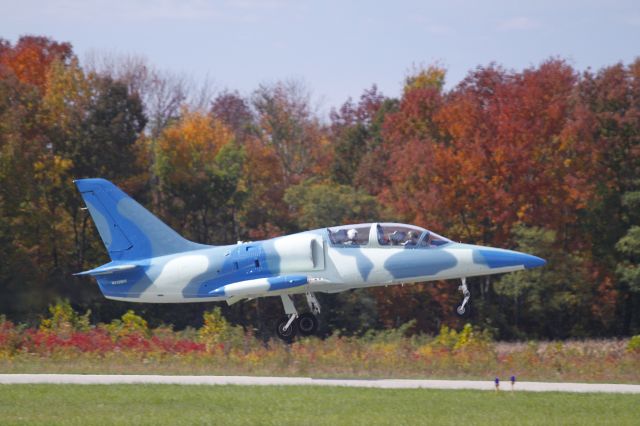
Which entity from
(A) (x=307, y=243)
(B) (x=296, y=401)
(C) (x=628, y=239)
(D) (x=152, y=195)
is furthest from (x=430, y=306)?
(B) (x=296, y=401)

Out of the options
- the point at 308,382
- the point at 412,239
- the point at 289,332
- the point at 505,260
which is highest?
the point at 412,239

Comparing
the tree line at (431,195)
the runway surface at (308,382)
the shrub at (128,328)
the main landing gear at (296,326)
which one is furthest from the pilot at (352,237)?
the tree line at (431,195)

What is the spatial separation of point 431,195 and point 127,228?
25.4 meters

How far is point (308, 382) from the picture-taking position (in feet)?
80.0

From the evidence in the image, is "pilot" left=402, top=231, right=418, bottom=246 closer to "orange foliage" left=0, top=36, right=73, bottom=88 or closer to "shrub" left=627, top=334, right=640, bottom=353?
"shrub" left=627, top=334, right=640, bottom=353

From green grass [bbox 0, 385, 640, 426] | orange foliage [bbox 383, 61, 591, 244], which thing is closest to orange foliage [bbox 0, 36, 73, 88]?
orange foliage [bbox 383, 61, 591, 244]

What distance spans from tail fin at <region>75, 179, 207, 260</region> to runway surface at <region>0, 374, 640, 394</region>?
4491 mm

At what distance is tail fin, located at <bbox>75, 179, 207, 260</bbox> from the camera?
95.4ft

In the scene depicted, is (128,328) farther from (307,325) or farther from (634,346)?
(634,346)

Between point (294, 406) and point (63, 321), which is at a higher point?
point (63, 321)

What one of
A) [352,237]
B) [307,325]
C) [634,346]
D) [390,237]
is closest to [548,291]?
[634,346]

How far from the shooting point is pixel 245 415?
63.6 feet

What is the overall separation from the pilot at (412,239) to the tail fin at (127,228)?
5.98 metres

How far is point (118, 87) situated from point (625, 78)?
25.9 m
